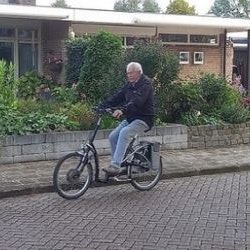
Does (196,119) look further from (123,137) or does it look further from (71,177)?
(71,177)

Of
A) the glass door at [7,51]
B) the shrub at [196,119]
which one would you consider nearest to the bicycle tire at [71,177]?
the shrub at [196,119]

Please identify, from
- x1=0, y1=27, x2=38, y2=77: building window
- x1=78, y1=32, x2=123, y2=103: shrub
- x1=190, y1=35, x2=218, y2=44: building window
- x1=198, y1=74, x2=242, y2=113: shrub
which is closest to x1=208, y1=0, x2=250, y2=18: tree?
x1=190, y1=35, x2=218, y2=44: building window

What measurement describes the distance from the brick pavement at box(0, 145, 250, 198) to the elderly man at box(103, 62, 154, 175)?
112 cm

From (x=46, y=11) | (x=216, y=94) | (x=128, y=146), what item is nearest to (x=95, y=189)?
(x=128, y=146)

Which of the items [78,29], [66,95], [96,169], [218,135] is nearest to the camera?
[96,169]

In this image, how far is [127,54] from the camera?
13.0 metres

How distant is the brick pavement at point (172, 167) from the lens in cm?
876

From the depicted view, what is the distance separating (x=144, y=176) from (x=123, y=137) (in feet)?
2.85

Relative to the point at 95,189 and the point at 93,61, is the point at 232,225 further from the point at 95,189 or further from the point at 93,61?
the point at 93,61

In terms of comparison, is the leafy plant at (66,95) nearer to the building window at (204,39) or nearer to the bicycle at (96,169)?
the bicycle at (96,169)

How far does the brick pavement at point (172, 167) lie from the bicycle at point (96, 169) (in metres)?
0.66

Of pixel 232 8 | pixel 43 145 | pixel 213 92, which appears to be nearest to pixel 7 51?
pixel 213 92

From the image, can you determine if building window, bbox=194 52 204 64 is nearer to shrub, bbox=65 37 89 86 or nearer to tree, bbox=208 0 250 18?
shrub, bbox=65 37 89 86

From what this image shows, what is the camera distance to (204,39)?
25.5m
